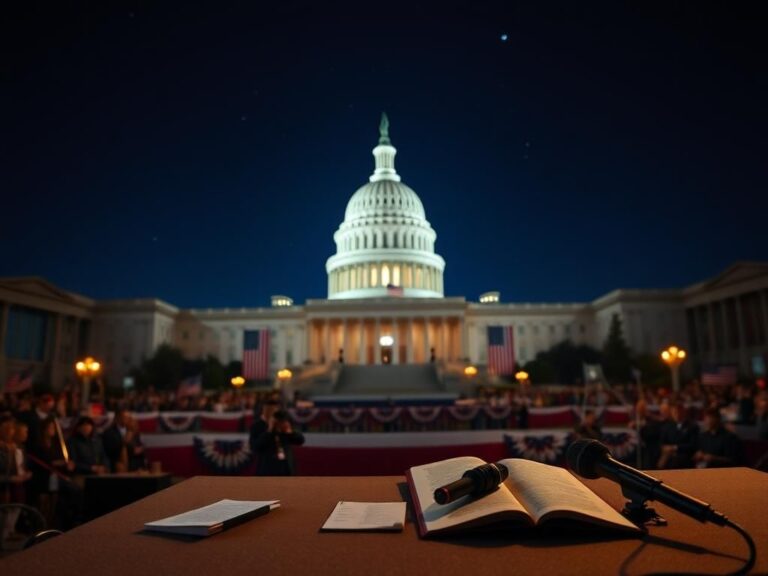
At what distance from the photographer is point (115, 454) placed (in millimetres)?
12648

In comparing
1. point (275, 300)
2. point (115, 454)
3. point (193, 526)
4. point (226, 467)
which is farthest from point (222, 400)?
point (275, 300)

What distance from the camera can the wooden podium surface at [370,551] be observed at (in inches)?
89.5

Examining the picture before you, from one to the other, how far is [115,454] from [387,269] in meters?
80.5

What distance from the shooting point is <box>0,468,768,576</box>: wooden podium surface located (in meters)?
2.27

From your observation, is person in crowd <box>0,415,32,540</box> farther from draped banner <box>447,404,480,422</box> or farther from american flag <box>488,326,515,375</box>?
american flag <box>488,326,515,375</box>

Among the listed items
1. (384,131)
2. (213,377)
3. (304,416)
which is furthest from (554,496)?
(384,131)

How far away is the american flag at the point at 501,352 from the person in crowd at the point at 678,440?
1541 inches

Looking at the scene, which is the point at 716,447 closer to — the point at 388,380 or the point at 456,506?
the point at 456,506

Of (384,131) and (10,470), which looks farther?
(384,131)

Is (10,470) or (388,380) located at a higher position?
(388,380)

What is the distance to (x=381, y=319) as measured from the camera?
261 feet

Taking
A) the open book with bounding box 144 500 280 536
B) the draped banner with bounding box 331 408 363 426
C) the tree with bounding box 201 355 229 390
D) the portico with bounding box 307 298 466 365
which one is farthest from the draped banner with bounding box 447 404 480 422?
Answer: the portico with bounding box 307 298 466 365

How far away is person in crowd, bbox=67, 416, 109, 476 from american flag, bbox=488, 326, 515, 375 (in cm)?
4348

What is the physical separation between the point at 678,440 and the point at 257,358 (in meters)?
46.5
